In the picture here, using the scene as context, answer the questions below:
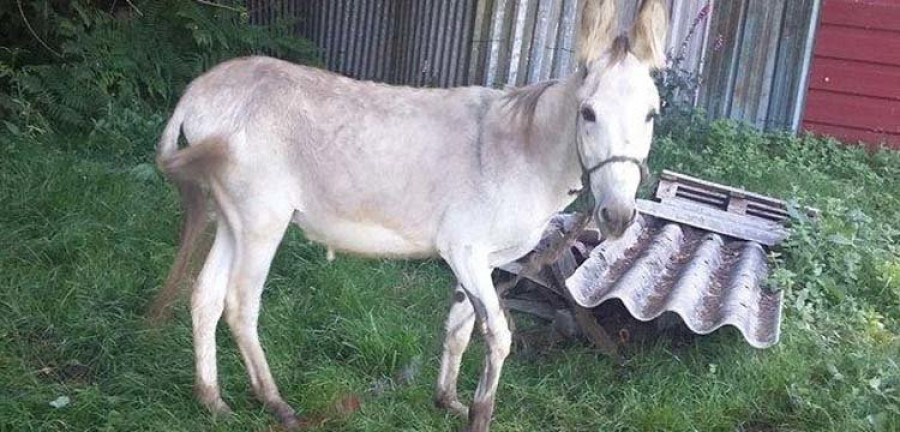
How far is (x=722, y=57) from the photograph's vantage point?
9.58 metres

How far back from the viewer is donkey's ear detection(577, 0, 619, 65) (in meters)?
3.57

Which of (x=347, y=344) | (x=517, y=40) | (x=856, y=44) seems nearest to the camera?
(x=347, y=344)

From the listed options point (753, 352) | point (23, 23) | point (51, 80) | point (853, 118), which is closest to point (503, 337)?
point (753, 352)

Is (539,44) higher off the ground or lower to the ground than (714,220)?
higher

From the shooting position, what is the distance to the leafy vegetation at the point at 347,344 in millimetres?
4215

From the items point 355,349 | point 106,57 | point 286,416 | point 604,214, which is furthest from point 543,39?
point 604,214

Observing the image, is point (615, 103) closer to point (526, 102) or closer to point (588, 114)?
point (588, 114)

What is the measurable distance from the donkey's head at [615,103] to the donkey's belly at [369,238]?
0.80 meters

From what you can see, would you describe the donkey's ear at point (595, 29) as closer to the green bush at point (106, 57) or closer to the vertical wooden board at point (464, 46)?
the green bush at point (106, 57)

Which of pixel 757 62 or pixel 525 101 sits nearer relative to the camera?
pixel 525 101

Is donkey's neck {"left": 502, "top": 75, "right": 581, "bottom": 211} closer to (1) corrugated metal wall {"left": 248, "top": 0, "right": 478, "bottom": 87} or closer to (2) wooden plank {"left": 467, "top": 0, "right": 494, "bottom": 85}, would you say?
(2) wooden plank {"left": 467, "top": 0, "right": 494, "bottom": 85}

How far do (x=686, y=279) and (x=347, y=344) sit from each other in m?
1.79

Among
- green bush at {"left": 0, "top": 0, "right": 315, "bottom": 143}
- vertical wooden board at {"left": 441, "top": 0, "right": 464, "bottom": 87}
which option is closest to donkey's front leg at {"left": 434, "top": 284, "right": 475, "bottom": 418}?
green bush at {"left": 0, "top": 0, "right": 315, "bottom": 143}

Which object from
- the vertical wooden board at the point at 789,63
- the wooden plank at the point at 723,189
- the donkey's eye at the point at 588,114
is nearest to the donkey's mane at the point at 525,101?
the donkey's eye at the point at 588,114
